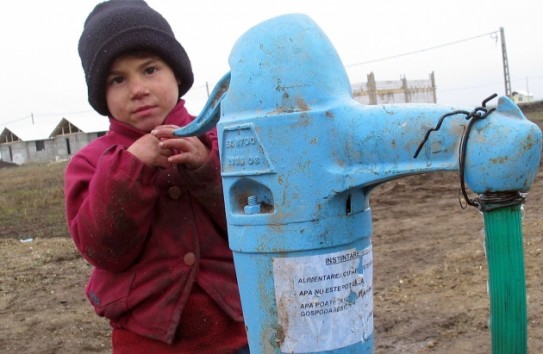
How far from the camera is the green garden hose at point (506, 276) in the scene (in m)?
1.00

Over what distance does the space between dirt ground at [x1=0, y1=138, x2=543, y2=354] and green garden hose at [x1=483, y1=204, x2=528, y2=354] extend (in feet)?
9.04

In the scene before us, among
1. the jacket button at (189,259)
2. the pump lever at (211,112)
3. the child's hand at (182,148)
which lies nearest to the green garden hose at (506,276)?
the pump lever at (211,112)

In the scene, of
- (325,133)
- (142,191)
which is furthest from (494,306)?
(142,191)

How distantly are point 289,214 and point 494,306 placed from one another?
35 centimetres

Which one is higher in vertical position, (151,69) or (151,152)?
(151,69)

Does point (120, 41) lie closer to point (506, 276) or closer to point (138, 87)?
point (138, 87)

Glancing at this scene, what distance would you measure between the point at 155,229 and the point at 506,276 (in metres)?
0.95

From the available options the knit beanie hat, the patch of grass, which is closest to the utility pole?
the patch of grass

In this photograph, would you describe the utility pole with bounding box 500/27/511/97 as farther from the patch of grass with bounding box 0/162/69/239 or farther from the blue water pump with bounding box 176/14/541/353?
the blue water pump with bounding box 176/14/541/353

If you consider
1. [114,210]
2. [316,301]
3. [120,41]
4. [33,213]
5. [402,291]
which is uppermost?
[120,41]

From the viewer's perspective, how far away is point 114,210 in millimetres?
1499

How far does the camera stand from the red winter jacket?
159cm

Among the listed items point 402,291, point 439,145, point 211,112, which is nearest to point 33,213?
point 402,291

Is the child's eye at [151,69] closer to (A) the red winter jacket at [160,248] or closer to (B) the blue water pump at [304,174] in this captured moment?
(A) the red winter jacket at [160,248]
